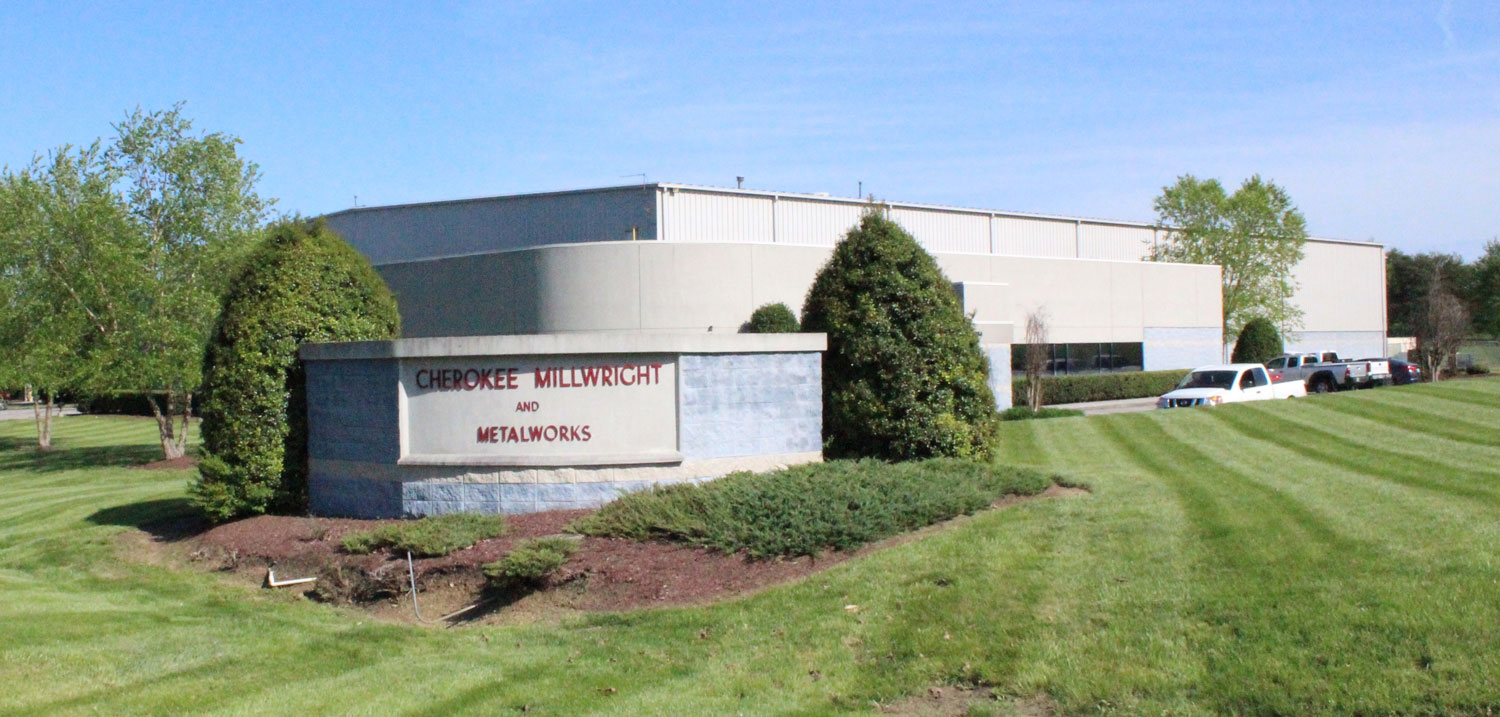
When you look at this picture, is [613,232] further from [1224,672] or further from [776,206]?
[1224,672]

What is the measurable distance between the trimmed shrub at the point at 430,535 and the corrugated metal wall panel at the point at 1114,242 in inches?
1910

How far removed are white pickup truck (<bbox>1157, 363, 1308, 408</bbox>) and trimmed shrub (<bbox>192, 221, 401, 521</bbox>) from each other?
842 inches

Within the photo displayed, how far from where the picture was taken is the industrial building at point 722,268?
118 ft

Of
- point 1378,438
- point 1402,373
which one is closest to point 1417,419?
point 1378,438

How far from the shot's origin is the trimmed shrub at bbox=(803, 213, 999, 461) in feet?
43.9

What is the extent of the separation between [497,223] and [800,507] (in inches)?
1367

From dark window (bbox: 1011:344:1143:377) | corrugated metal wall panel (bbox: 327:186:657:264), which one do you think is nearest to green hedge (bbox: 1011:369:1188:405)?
dark window (bbox: 1011:344:1143:377)

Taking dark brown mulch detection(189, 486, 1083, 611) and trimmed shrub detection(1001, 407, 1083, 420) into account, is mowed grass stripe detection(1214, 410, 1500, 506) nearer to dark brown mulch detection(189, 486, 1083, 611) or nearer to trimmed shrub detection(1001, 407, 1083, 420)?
dark brown mulch detection(189, 486, 1083, 611)

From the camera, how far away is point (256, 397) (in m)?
13.7

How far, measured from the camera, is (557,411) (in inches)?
483

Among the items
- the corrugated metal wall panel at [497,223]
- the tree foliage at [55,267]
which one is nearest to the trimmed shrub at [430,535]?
the tree foliage at [55,267]

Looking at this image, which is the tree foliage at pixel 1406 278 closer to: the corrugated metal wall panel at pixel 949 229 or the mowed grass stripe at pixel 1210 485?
the corrugated metal wall panel at pixel 949 229

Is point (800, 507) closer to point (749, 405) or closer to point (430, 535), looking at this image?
point (749, 405)

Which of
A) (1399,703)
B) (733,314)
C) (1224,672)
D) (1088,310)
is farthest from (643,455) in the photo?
(1088,310)
